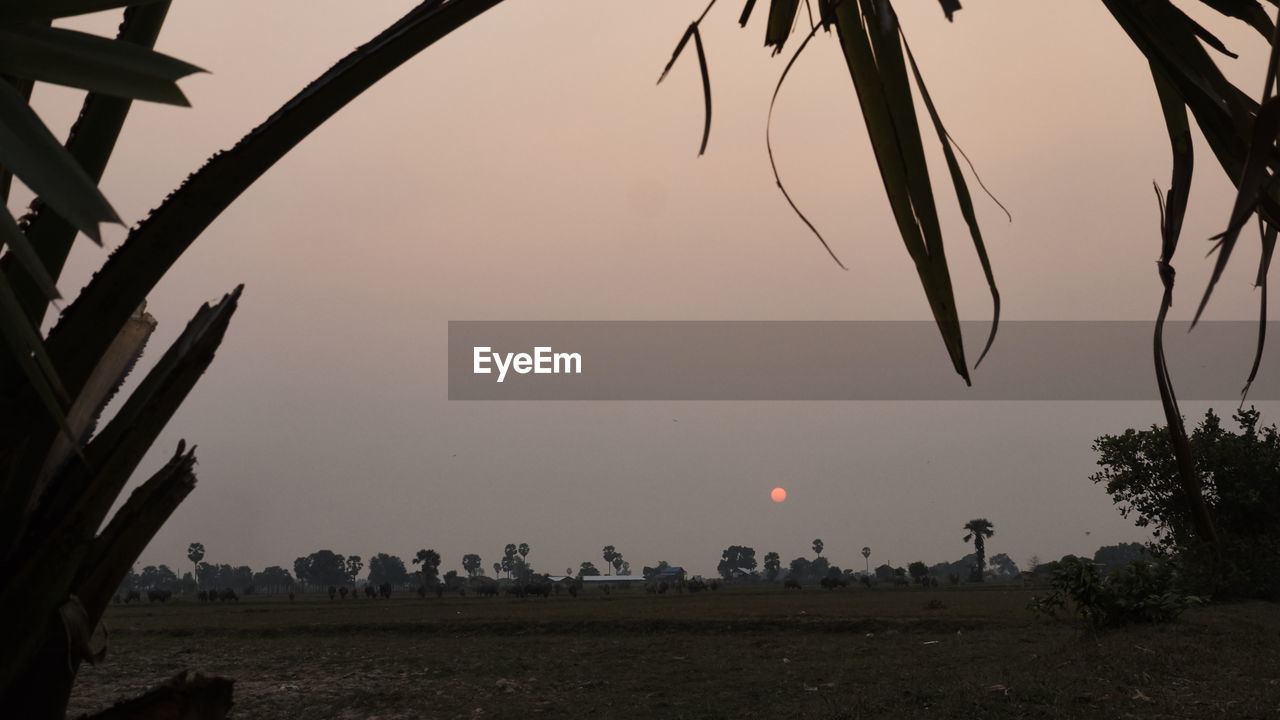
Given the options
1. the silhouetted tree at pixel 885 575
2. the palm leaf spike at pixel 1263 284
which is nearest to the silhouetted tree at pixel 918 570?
A: the silhouetted tree at pixel 885 575

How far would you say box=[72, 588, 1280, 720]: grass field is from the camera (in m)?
9.48

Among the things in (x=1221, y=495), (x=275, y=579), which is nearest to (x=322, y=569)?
(x=275, y=579)

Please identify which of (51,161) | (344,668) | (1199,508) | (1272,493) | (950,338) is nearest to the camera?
(51,161)

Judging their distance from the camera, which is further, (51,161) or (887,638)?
(887,638)

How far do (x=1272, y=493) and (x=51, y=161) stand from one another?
25.4 m

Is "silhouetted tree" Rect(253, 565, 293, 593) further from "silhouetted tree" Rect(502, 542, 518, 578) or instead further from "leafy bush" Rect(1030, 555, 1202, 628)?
"leafy bush" Rect(1030, 555, 1202, 628)

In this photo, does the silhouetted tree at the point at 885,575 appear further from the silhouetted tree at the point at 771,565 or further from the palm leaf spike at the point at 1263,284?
the palm leaf spike at the point at 1263,284

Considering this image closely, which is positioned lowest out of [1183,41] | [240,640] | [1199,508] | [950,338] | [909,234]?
[240,640]

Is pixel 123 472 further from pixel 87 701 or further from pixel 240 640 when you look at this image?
pixel 240 640

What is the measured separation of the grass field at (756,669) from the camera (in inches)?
373

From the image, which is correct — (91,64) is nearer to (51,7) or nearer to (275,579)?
(51,7)

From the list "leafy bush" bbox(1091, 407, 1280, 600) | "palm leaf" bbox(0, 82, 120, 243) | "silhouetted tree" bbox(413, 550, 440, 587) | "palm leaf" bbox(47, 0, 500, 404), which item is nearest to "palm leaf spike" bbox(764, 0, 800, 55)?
"palm leaf" bbox(47, 0, 500, 404)

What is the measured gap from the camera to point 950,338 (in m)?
1.20

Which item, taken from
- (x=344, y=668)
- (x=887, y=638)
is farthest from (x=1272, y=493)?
(x=344, y=668)
